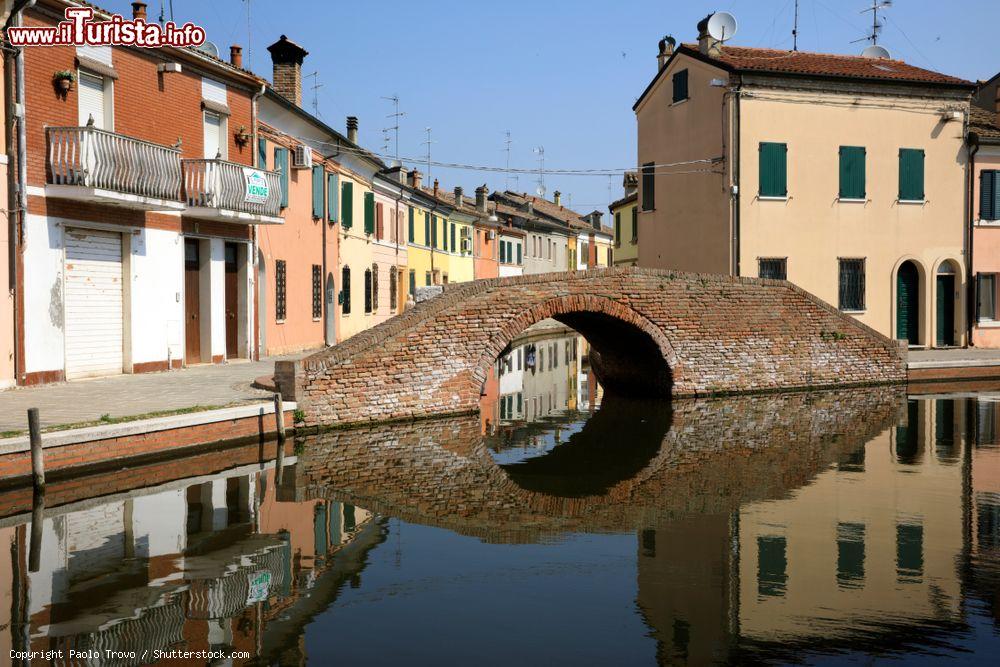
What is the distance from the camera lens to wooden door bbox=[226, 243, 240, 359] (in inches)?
854

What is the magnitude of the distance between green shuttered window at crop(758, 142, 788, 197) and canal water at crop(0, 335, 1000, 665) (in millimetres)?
11696

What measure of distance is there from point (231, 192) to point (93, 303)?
13.8 feet

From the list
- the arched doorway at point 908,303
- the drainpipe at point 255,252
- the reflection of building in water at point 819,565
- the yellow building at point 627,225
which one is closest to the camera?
the reflection of building in water at point 819,565

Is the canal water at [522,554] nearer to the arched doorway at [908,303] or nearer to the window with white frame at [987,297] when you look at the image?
the arched doorway at [908,303]

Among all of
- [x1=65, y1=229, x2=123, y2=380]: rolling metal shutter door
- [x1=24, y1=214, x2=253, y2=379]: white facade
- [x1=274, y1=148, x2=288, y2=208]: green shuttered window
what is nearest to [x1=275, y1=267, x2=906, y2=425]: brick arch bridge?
[x1=24, y1=214, x2=253, y2=379]: white facade

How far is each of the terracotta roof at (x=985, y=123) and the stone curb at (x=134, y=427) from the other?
74.6 feet

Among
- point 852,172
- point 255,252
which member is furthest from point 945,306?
point 255,252

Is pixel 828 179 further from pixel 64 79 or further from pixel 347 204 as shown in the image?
pixel 64 79

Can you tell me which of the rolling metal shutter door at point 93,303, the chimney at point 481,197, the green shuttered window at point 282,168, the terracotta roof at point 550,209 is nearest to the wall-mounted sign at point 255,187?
the green shuttered window at point 282,168

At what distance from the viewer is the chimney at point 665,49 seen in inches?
1161

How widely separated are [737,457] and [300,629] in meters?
8.29

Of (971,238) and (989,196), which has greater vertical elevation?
(989,196)

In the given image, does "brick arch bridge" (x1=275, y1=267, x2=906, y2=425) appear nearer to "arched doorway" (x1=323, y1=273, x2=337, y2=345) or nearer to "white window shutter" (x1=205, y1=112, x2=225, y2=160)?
"white window shutter" (x1=205, y1=112, x2=225, y2=160)

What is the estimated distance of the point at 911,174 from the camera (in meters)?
26.6
